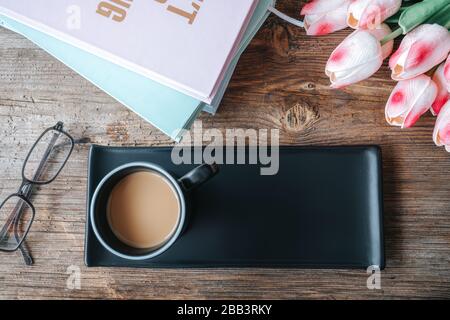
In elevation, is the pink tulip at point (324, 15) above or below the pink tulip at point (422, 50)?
above

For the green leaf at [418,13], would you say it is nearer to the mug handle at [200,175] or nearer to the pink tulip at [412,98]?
the pink tulip at [412,98]

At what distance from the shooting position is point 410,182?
0.60 meters

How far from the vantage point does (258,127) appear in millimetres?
617

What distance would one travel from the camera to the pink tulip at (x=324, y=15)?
21.8 inches

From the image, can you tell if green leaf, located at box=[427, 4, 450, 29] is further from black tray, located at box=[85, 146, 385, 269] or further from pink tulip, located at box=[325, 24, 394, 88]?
black tray, located at box=[85, 146, 385, 269]

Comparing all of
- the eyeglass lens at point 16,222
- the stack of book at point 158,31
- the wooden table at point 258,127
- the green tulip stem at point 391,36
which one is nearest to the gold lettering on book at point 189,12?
the stack of book at point 158,31

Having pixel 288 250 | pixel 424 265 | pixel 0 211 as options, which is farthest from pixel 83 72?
pixel 424 265

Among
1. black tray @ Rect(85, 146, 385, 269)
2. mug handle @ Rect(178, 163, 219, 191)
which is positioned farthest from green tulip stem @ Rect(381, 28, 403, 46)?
mug handle @ Rect(178, 163, 219, 191)

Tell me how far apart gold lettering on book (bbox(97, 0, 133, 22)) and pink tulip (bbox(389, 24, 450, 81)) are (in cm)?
31

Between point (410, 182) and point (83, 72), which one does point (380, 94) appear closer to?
point (410, 182)

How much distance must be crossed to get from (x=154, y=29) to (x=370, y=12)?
241 mm

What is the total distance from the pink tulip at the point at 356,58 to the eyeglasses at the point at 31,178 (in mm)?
349

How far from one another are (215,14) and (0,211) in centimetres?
39

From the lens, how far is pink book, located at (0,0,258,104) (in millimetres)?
A: 532
